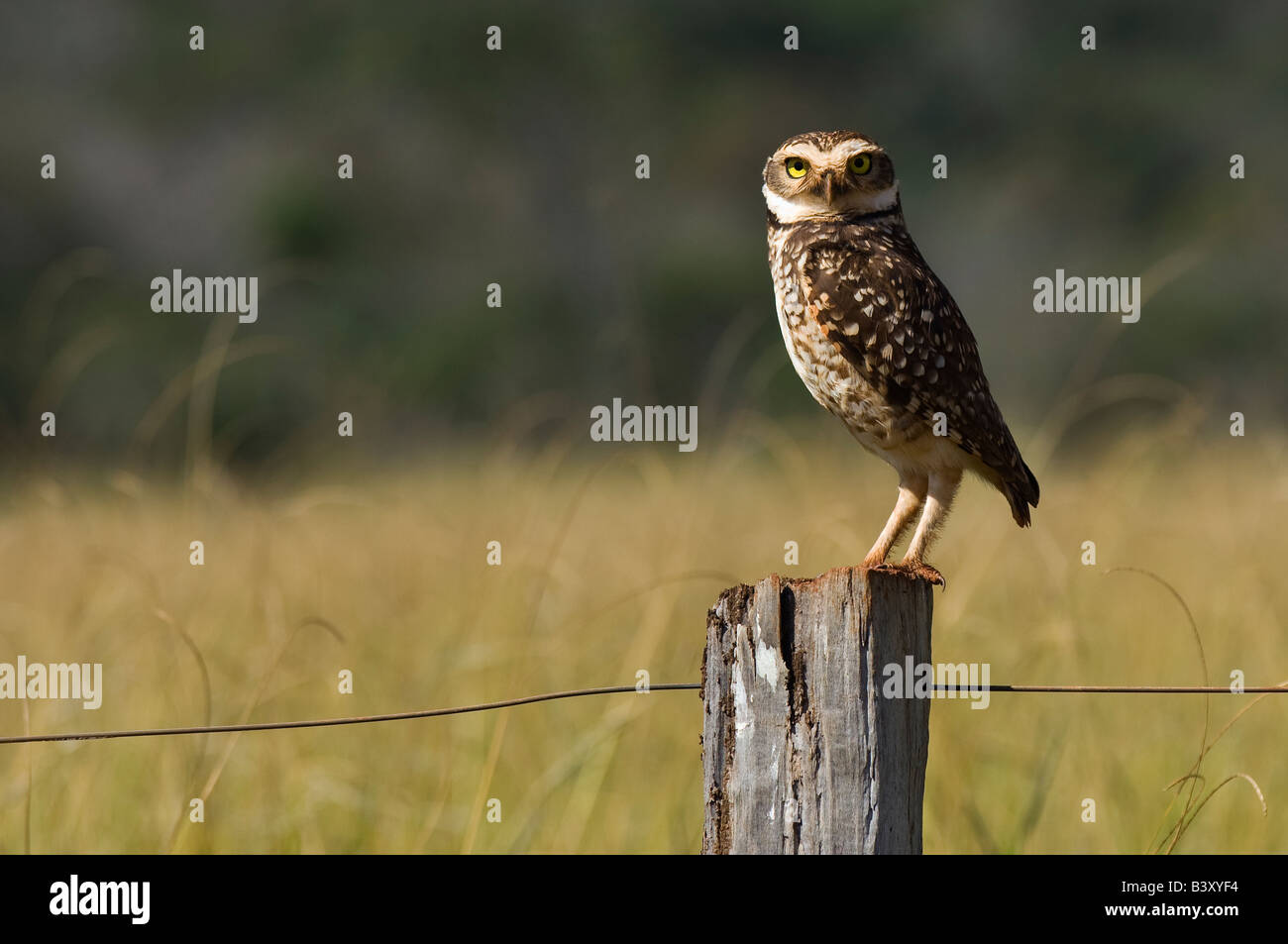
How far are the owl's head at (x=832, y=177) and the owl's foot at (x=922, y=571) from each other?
4.50 feet

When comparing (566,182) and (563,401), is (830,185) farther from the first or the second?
(566,182)

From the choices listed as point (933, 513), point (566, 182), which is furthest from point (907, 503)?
point (566, 182)

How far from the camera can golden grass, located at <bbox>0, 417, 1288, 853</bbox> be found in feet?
18.6

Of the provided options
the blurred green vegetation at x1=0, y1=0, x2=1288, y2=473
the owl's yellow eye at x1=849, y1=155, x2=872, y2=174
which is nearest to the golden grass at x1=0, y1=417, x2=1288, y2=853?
the owl's yellow eye at x1=849, y1=155, x2=872, y2=174

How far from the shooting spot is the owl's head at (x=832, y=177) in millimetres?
5039

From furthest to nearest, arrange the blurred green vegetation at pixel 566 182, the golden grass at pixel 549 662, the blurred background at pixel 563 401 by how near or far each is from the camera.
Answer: the blurred green vegetation at pixel 566 182 → the blurred background at pixel 563 401 → the golden grass at pixel 549 662

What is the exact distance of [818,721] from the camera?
3.00 meters

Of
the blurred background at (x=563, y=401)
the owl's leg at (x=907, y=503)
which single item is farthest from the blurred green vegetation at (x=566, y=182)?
the owl's leg at (x=907, y=503)

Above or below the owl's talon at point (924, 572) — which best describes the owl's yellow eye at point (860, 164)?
above

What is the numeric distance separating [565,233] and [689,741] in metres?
25.4

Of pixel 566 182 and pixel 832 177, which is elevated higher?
pixel 566 182

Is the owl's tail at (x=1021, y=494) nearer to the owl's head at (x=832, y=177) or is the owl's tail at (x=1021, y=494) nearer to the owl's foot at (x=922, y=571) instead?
the owl's foot at (x=922, y=571)

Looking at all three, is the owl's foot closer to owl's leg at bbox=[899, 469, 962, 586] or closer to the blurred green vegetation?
owl's leg at bbox=[899, 469, 962, 586]

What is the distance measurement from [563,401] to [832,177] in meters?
5.44
